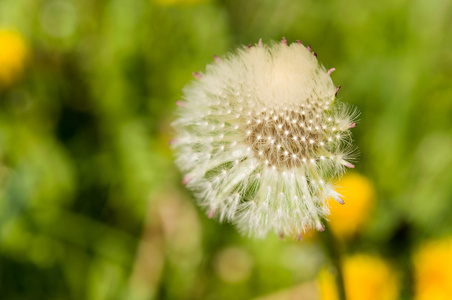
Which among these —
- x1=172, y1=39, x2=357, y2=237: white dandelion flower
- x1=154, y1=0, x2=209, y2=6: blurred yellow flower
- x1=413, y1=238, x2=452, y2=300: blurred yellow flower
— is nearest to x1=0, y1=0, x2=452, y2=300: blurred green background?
x1=154, y1=0, x2=209, y2=6: blurred yellow flower

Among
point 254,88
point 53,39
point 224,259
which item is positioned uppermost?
point 53,39

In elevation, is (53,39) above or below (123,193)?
above

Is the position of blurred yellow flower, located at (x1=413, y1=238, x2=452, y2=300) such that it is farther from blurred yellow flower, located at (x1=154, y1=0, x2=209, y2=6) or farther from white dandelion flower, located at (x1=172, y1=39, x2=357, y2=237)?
blurred yellow flower, located at (x1=154, y1=0, x2=209, y2=6)

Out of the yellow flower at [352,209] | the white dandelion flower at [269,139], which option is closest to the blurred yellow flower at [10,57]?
the white dandelion flower at [269,139]

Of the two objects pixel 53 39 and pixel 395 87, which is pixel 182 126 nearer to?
pixel 395 87

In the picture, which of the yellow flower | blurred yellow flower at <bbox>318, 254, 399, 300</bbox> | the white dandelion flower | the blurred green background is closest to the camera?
the white dandelion flower

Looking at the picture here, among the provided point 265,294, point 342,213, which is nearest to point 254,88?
point 342,213

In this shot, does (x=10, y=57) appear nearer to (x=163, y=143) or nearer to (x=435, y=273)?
(x=163, y=143)
